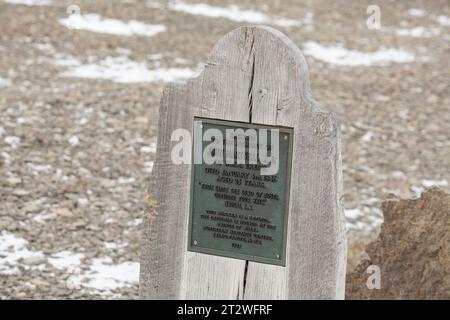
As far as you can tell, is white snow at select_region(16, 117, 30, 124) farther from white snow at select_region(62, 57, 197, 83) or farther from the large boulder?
the large boulder

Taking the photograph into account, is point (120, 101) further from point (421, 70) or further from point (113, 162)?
point (421, 70)

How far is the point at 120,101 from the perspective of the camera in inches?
356

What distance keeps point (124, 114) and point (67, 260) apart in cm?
314

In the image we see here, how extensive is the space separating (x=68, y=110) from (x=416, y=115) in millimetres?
3941

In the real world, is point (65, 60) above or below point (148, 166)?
above

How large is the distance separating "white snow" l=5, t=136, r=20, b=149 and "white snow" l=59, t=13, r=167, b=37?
178 inches

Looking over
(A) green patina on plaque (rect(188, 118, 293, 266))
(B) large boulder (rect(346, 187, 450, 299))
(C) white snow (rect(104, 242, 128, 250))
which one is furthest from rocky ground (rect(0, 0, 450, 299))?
(A) green patina on plaque (rect(188, 118, 293, 266))

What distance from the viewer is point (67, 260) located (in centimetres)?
576

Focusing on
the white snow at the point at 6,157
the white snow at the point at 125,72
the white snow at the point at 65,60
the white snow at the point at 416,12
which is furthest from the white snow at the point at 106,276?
the white snow at the point at 416,12

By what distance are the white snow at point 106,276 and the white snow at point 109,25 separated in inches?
266

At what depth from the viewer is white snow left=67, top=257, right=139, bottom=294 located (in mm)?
5461

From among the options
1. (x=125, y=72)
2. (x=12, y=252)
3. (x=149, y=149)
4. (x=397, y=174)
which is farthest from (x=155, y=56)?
(x=12, y=252)

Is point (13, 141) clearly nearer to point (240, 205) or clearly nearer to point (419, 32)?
point (240, 205)

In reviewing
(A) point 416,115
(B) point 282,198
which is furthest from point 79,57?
(B) point 282,198
